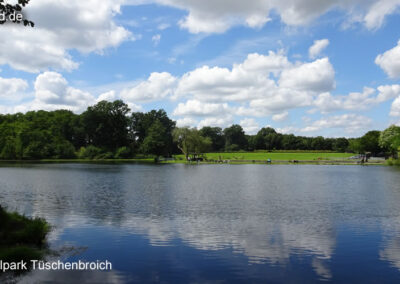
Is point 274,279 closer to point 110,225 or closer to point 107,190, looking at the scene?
point 110,225

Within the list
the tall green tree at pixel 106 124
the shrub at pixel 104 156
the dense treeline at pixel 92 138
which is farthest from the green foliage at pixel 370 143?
the shrub at pixel 104 156

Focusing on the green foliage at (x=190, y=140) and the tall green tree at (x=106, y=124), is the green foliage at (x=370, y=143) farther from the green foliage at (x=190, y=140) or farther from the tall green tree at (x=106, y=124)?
the tall green tree at (x=106, y=124)

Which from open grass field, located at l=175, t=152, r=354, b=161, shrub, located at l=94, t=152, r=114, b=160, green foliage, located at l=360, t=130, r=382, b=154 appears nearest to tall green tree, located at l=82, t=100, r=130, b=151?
shrub, located at l=94, t=152, r=114, b=160

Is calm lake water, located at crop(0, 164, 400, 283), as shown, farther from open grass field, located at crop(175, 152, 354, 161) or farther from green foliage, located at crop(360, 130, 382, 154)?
green foliage, located at crop(360, 130, 382, 154)

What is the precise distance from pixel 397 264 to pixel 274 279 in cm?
549

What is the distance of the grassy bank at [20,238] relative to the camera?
12.7 metres

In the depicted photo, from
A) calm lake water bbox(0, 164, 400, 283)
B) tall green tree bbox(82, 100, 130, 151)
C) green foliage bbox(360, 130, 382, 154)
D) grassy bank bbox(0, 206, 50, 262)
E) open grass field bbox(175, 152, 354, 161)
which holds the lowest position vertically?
calm lake water bbox(0, 164, 400, 283)

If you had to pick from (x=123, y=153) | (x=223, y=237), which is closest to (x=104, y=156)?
(x=123, y=153)

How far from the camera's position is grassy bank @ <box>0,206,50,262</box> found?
12.7m

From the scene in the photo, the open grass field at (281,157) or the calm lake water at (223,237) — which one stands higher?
the open grass field at (281,157)

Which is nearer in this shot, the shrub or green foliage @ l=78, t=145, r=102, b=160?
the shrub

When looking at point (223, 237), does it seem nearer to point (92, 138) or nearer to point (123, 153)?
point (123, 153)

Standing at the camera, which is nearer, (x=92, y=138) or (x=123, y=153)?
(x=123, y=153)

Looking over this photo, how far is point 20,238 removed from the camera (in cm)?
1499
